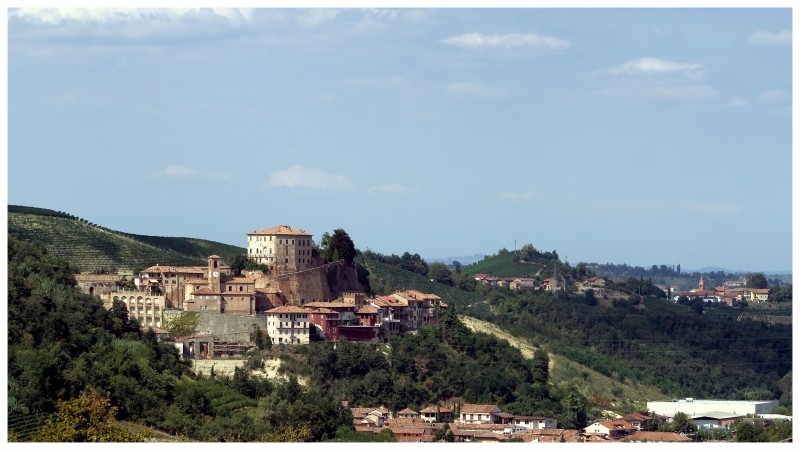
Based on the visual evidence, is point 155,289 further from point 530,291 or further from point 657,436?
point 530,291

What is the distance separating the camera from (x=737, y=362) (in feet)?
223

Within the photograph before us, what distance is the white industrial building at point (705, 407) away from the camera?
50.6m

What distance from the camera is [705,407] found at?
51625 mm

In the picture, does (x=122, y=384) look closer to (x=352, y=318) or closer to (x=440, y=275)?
(x=352, y=318)

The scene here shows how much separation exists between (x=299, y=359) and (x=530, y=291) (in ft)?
114

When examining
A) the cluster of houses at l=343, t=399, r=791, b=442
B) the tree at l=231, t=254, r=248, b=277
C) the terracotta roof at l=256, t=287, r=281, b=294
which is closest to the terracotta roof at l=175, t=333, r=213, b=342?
the terracotta roof at l=256, t=287, r=281, b=294

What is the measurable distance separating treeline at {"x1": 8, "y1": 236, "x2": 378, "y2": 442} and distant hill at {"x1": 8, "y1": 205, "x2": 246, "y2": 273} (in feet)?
31.5

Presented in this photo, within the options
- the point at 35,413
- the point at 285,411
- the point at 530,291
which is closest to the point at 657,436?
the point at 285,411

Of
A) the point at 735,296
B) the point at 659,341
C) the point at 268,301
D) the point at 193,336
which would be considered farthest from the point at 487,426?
the point at 735,296

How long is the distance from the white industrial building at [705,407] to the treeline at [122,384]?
34.6ft

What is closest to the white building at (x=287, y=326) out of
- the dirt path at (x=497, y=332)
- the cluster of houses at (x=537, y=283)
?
the dirt path at (x=497, y=332)

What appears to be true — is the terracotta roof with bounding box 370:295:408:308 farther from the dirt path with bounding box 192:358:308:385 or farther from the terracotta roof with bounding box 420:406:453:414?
the dirt path with bounding box 192:358:308:385

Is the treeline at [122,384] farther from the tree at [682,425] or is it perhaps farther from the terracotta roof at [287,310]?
the tree at [682,425]

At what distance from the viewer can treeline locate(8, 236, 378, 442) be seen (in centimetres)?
3578
